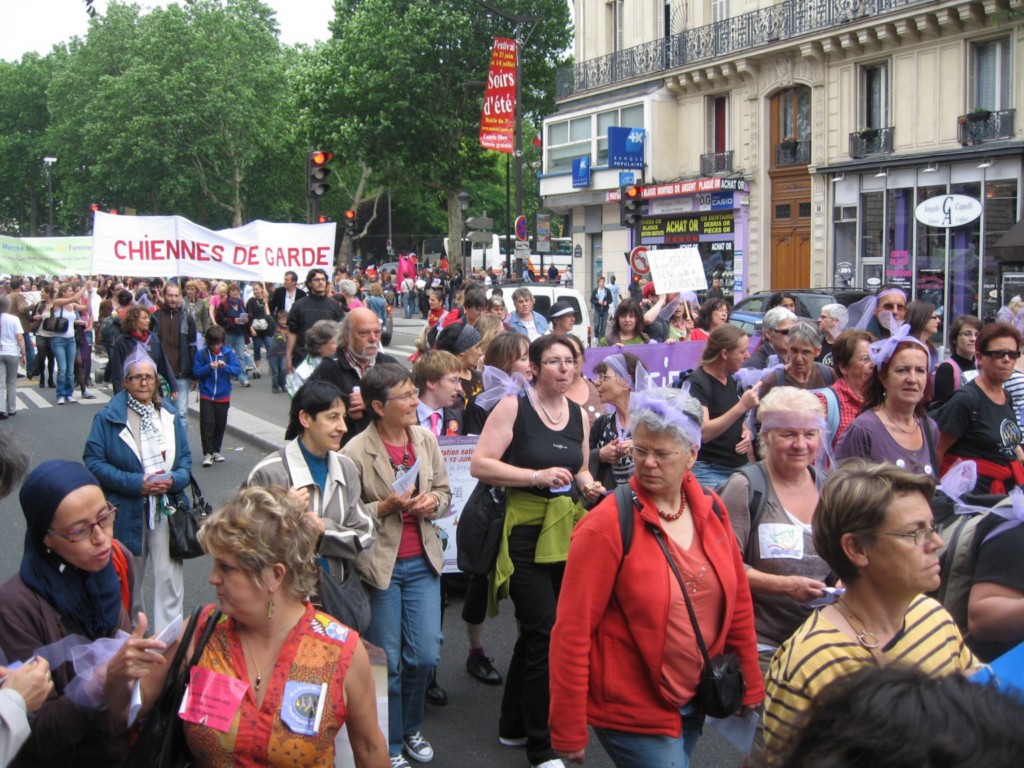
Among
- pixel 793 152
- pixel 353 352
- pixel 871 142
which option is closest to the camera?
pixel 353 352

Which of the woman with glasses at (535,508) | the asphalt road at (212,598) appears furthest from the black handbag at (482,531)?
the asphalt road at (212,598)

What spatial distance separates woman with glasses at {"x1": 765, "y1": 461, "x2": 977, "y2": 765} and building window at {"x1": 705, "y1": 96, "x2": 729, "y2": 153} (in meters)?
31.2

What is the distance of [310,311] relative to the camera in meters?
11.0

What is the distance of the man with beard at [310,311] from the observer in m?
10.9

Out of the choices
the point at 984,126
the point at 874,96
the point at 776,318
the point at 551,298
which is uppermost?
the point at 874,96

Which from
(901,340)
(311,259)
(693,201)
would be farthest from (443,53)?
(901,340)

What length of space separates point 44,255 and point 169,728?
1870cm

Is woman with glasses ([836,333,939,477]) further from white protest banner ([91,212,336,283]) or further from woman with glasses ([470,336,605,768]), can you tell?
white protest banner ([91,212,336,283])

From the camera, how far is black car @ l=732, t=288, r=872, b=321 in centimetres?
1716

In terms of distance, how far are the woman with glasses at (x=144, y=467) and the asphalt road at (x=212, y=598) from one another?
2.43 ft

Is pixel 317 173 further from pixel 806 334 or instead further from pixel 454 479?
pixel 806 334

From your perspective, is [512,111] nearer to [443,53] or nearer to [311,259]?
[311,259]

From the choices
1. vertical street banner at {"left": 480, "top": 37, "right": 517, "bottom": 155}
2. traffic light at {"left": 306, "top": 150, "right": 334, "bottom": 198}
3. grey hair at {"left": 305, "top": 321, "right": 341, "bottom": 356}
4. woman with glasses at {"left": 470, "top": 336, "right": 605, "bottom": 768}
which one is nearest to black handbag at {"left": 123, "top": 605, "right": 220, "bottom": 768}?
woman with glasses at {"left": 470, "top": 336, "right": 605, "bottom": 768}

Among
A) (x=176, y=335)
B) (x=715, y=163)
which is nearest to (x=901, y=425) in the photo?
(x=176, y=335)
